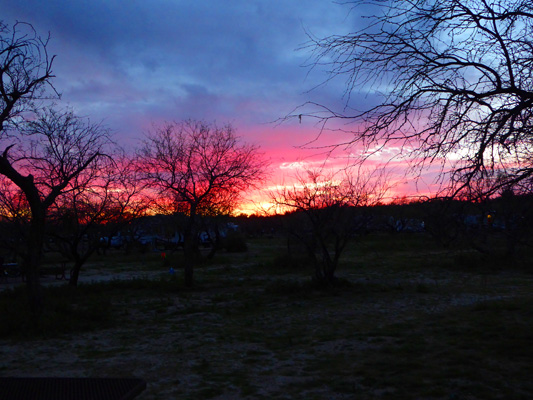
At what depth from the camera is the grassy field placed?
567 centimetres

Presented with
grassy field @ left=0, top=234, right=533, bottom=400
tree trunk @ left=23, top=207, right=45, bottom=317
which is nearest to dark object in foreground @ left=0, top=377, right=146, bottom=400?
grassy field @ left=0, top=234, right=533, bottom=400

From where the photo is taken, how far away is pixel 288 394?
213 inches

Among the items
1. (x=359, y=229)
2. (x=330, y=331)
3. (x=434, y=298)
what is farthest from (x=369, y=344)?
(x=359, y=229)

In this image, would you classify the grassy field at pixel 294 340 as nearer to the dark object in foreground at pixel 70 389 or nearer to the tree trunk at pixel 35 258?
the tree trunk at pixel 35 258

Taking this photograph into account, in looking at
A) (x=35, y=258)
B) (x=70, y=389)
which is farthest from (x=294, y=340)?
(x=35, y=258)

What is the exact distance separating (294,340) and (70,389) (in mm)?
5389

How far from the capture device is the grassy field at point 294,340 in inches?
223

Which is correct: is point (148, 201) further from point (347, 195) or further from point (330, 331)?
point (330, 331)

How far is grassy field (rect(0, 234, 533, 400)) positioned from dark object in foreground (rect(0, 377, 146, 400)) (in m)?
2.00

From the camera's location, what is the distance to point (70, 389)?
3426mm

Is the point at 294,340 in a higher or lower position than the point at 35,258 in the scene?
lower

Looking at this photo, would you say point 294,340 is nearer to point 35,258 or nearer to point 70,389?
Result: point 70,389

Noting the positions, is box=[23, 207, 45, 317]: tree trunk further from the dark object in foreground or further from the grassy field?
the dark object in foreground

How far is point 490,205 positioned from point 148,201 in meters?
14.1
